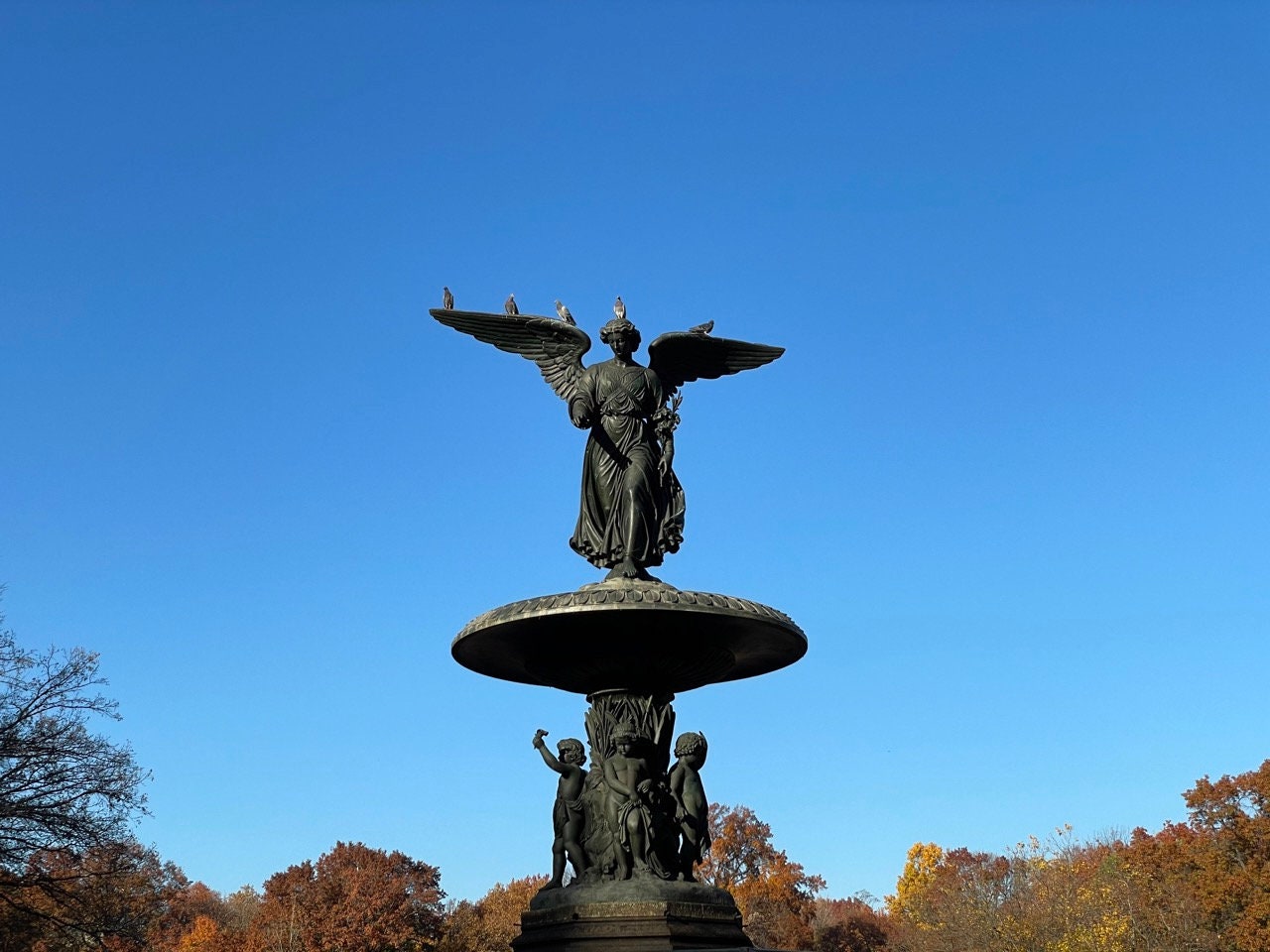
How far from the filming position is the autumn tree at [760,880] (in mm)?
56344

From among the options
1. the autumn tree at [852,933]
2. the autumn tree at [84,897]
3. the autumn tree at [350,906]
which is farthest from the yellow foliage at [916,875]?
the autumn tree at [84,897]

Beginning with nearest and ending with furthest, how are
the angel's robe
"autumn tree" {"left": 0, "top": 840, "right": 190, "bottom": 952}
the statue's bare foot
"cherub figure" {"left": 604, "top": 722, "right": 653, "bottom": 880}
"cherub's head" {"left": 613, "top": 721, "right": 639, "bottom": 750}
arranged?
"cherub figure" {"left": 604, "top": 722, "right": 653, "bottom": 880} < "cherub's head" {"left": 613, "top": 721, "right": 639, "bottom": 750} < the statue's bare foot < the angel's robe < "autumn tree" {"left": 0, "top": 840, "right": 190, "bottom": 952}

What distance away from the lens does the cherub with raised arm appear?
10.4m

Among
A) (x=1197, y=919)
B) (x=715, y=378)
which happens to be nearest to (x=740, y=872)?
(x=1197, y=919)

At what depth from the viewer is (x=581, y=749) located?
10734 mm

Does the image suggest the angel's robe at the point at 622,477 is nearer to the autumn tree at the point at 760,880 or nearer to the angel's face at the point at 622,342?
the angel's face at the point at 622,342

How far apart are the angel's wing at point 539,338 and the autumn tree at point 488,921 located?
38.1m

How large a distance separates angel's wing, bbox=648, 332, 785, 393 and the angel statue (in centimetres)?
1

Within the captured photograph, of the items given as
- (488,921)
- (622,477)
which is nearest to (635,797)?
(622,477)

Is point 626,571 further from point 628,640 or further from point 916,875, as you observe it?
point 916,875

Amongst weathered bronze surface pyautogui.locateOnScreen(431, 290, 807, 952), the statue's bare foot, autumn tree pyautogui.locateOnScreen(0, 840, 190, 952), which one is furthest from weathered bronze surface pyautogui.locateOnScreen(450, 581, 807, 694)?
autumn tree pyautogui.locateOnScreen(0, 840, 190, 952)

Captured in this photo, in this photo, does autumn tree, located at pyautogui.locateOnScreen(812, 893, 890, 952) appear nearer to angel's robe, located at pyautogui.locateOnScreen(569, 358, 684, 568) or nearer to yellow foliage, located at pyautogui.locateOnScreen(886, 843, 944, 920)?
yellow foliage, located at pyautogui.locateOnScreen(886, 843, 944, 920)

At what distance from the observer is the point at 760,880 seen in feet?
195

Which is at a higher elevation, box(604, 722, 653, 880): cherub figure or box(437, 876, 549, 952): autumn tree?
box(437, 876, 549, 952): autumn tree
